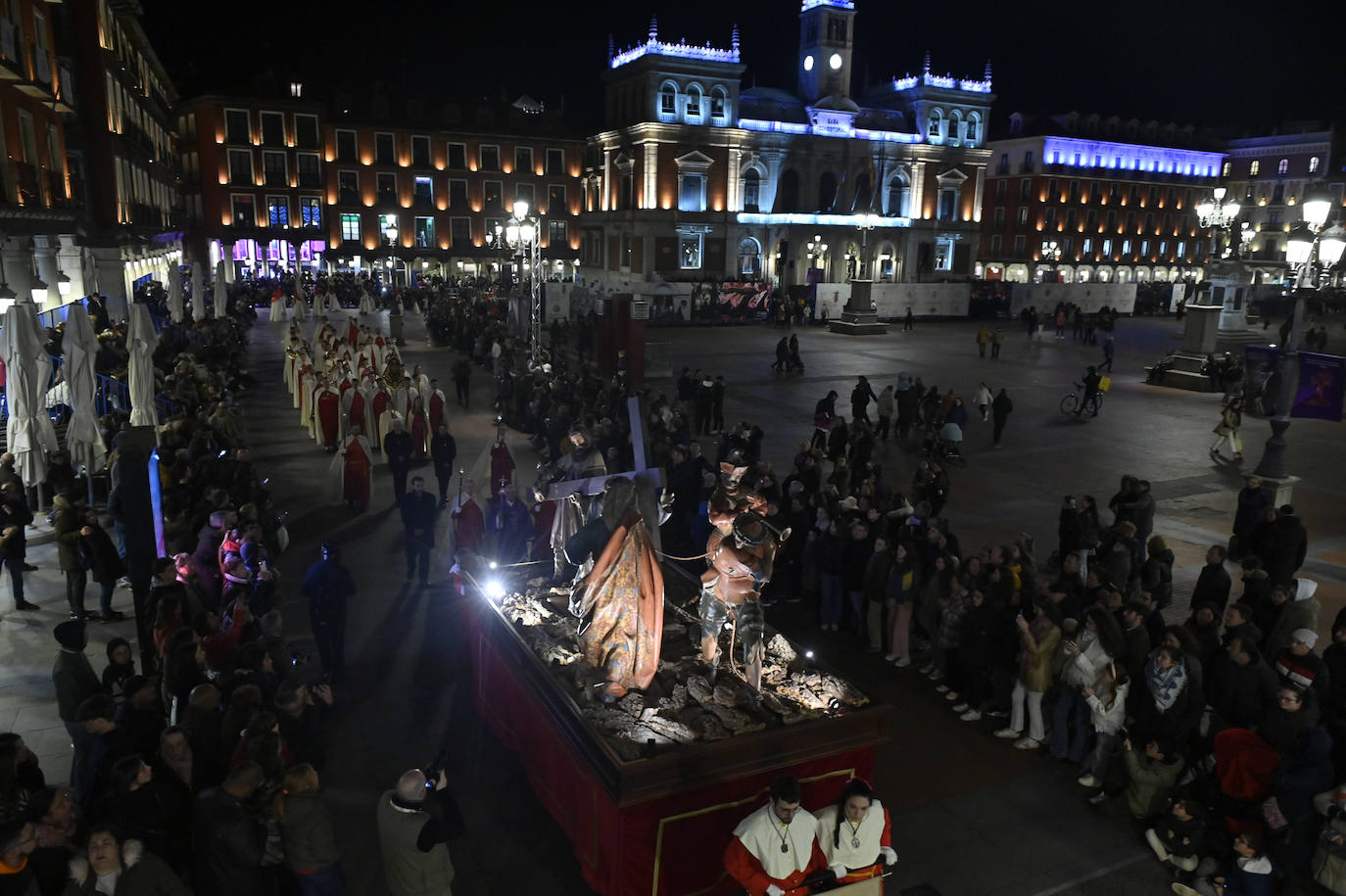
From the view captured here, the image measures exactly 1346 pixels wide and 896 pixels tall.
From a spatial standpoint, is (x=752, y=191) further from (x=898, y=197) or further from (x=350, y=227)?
(x=350, y=227)

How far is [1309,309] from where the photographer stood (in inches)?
1785

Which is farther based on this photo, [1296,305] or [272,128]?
[272,128]

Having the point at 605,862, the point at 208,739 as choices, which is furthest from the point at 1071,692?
the point at 208,739

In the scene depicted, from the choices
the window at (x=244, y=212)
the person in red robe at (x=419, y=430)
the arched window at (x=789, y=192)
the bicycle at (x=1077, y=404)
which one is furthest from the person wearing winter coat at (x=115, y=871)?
the window at (x=244, y=212)

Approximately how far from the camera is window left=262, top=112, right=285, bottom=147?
176ft

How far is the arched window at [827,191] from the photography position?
187 feet

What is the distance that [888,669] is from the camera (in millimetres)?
8555

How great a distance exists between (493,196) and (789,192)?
1943 centimetres

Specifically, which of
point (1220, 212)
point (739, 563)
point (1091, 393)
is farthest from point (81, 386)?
point (1220, 212)

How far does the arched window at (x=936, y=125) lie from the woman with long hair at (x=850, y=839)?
6075cm

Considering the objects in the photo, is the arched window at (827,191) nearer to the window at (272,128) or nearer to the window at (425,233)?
the window at (425,233)

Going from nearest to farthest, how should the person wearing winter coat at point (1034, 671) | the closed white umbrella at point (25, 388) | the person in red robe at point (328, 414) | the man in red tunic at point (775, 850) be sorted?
1. the man in red tunic at point (775, 850)
2. the person wearing winter coat at point (1034, 671)
3. the closed white umbrella at point (25, 388)
4. the person in red robe at point (328, 414)

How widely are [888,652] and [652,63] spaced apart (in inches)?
1922

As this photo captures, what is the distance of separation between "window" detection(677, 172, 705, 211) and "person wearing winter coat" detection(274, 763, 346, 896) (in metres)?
51.2
